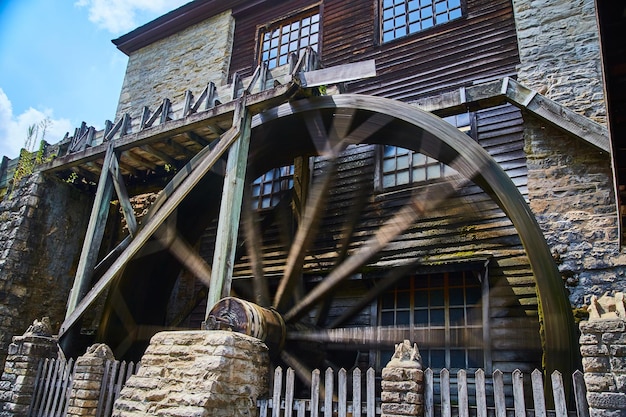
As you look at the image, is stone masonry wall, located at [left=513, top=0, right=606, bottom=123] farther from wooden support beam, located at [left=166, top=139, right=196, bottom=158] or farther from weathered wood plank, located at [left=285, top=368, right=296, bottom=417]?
weathered wood plank, located at [left=285, top=368, right=296, bottom=417]

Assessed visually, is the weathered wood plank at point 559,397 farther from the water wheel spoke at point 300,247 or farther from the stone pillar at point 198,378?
the water wheel spoke at point 300,247

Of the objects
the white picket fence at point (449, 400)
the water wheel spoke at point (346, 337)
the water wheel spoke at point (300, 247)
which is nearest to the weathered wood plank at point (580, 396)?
the white picket fence at point (449, 400)

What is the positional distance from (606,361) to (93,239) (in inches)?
201

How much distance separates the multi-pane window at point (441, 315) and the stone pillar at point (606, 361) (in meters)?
2.58

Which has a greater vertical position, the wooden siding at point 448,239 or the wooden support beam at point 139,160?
the wooden support beam at point 139,160

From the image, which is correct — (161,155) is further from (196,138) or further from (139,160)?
(196,138)

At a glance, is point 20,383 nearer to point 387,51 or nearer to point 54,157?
point 54,157

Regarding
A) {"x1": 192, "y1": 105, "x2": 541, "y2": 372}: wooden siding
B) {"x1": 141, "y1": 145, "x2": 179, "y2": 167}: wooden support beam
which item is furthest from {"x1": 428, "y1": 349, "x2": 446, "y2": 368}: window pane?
{"x1": 141, "y1": 145, "x2": 179, "y2": 167}: wooden support beam

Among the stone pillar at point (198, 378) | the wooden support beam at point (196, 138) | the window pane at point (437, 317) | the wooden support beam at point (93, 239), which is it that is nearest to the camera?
the stone pillar at point (198, 378)

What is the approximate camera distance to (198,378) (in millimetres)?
3447

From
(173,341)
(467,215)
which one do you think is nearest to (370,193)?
(467,215)

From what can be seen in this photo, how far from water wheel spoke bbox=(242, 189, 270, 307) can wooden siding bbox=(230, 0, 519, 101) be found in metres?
2.58

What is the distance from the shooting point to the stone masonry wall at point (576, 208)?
15.7 ft

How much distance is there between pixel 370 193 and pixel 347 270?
162 cm
